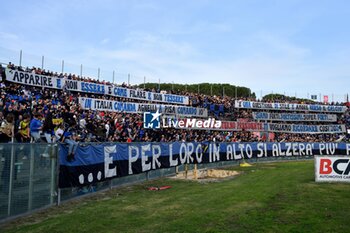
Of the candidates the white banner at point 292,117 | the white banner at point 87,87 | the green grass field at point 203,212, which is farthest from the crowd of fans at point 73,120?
the green grass field at point 203,212

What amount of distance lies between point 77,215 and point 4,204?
2.17 metres

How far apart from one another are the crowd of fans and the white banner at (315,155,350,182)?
1268 centimetres

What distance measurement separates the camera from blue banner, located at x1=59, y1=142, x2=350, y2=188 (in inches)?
524

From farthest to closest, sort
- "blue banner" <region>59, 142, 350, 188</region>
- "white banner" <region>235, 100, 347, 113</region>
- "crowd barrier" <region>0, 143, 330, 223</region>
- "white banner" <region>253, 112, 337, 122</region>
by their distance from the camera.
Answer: "white banner" <region>235, 100, 347, 113</region>, "white banner" <region>253, 112, 337, 122</region>, "blue banner" <region>59, 142, 350, 188</region>, "crowd barrier" <region>0, 143, 330, 223</region>

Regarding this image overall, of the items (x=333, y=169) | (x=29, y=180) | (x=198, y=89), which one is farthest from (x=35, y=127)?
(x=198, y=89)

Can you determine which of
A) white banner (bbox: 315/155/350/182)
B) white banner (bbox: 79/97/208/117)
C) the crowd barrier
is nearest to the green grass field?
the crowd barrier

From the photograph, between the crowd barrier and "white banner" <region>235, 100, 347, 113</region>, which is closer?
the crowd barrier

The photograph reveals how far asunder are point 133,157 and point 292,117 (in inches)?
1691

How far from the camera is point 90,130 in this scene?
73.2 ft

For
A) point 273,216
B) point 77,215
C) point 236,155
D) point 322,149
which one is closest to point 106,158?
A: point 77,215

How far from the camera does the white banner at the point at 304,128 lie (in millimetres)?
52050

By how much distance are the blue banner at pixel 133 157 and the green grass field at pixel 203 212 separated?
992mm

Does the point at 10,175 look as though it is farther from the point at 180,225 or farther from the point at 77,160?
the point at 180,225

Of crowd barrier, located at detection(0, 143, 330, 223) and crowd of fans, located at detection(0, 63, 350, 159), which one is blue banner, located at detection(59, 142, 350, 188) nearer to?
crowd barrier, located at detection(0, 143, 330, 223)
